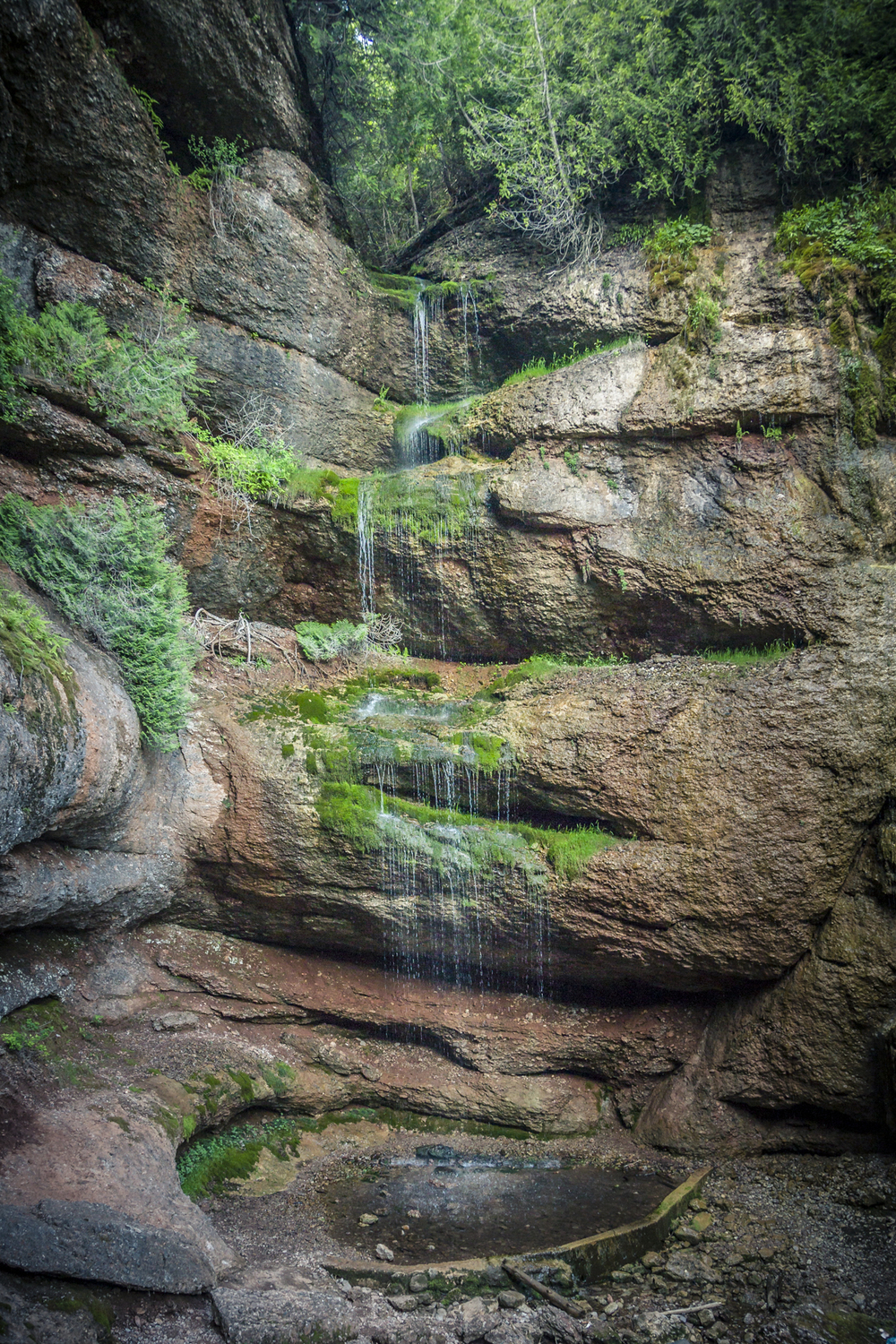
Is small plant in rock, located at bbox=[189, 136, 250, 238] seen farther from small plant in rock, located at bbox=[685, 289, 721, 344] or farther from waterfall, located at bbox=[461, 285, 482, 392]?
small plant in rock, located at bbox=[685, 289, 721, 344]

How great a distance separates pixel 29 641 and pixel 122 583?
1.87 meters

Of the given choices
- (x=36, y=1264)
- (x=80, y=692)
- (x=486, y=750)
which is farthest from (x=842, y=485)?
(x=36, y=1264)

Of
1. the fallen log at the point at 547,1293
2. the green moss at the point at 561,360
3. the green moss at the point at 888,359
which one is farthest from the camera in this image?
the green moss at the point at 561,360

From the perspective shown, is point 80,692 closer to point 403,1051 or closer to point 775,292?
point 403,1051

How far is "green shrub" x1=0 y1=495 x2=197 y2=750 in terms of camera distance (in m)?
7.45

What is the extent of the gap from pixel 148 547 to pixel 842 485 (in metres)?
7.76

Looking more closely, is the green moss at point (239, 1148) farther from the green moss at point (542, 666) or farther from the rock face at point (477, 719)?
the green moss at point (542, 666)

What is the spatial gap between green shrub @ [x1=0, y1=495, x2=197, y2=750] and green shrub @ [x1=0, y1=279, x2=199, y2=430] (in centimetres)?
112

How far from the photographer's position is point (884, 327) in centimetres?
888

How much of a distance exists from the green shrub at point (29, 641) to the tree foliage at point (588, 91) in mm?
9013

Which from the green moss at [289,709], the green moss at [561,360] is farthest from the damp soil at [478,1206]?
the green moss at [561,360]

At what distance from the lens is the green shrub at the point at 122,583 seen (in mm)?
7449

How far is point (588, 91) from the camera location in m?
10.7

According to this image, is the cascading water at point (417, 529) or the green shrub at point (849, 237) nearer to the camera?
the green shrub at point (849, 237)
